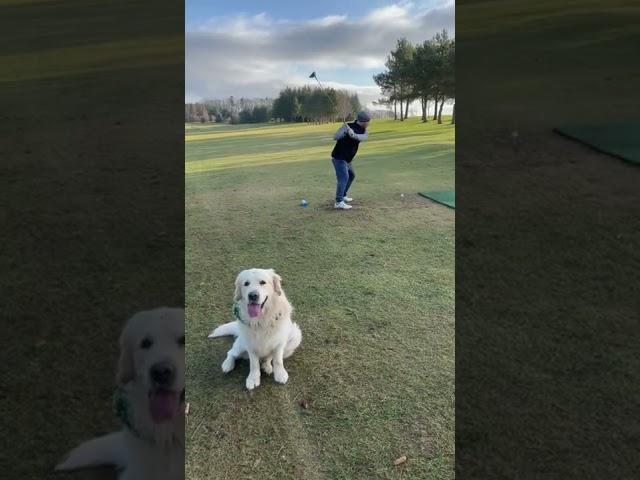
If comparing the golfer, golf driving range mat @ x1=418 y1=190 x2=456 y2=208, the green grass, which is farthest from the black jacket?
golf driving range mat @ x1=418 y1=190 x2=456 y2=208

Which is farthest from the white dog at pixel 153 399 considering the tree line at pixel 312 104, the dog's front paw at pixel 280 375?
the tree line at pixel 312 104

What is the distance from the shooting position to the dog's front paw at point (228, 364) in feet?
7.25

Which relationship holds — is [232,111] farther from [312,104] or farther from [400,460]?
[400,460]

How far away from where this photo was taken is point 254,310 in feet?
6.77

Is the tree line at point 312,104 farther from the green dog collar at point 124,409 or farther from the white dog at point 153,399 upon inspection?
the green dog collar at point 124,409

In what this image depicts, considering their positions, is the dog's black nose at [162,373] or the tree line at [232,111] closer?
the dog's black nose at [162,373]

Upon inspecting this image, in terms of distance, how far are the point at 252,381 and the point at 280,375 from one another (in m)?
0.13

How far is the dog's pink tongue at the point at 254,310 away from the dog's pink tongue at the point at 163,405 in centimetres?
79
